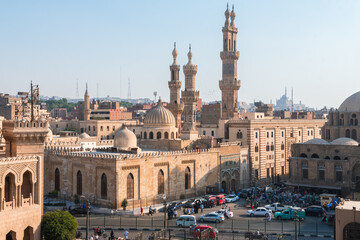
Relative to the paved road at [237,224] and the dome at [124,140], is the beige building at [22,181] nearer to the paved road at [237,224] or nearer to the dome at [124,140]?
the paved road at [237,224]

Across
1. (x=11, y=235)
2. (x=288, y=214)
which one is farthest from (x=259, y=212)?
(x=11, y=235)

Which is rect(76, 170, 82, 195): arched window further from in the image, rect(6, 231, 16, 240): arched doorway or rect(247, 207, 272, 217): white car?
rect(6, 231, 16, 240): arched doorway

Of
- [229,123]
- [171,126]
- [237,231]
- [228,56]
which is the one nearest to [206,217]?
[237,231]

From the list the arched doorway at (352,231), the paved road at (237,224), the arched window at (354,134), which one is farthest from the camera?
the arched window at (354,134)

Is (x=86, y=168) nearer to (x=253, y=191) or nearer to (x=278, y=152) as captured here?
(x=253, y=191)

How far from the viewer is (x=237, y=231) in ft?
97.5

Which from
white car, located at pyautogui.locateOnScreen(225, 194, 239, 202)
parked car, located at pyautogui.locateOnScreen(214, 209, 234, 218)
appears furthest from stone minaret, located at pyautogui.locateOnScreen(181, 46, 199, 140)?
parked car, located at pyautogui.locateOnScreen(214, 209, 234, 218)

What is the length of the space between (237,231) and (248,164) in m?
21.5

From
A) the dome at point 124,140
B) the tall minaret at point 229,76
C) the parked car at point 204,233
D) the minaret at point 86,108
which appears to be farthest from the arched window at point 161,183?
the minaret at point 86,108

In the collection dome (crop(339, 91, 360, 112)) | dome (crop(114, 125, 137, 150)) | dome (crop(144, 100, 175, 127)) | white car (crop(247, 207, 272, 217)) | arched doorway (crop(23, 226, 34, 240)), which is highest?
dome (crop(339, 91, 360, 112))

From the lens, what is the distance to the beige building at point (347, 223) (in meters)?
23.7

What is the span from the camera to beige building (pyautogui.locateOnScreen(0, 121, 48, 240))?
74.2 ft

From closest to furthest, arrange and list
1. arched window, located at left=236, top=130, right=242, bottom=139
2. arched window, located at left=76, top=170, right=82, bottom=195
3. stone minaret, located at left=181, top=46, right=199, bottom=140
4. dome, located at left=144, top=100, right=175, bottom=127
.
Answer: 1. arched window, located at left=76, top=170, right=82, bottom=195
2. dome, located at left=144, top=100, right=175, bottom=127
3. arched window, located at left=236, top=130, right=242, bottom=139
4. stone minaret, located at left=181, top=46, right=199, bottom=140

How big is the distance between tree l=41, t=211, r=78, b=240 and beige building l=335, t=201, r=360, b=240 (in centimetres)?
1433
